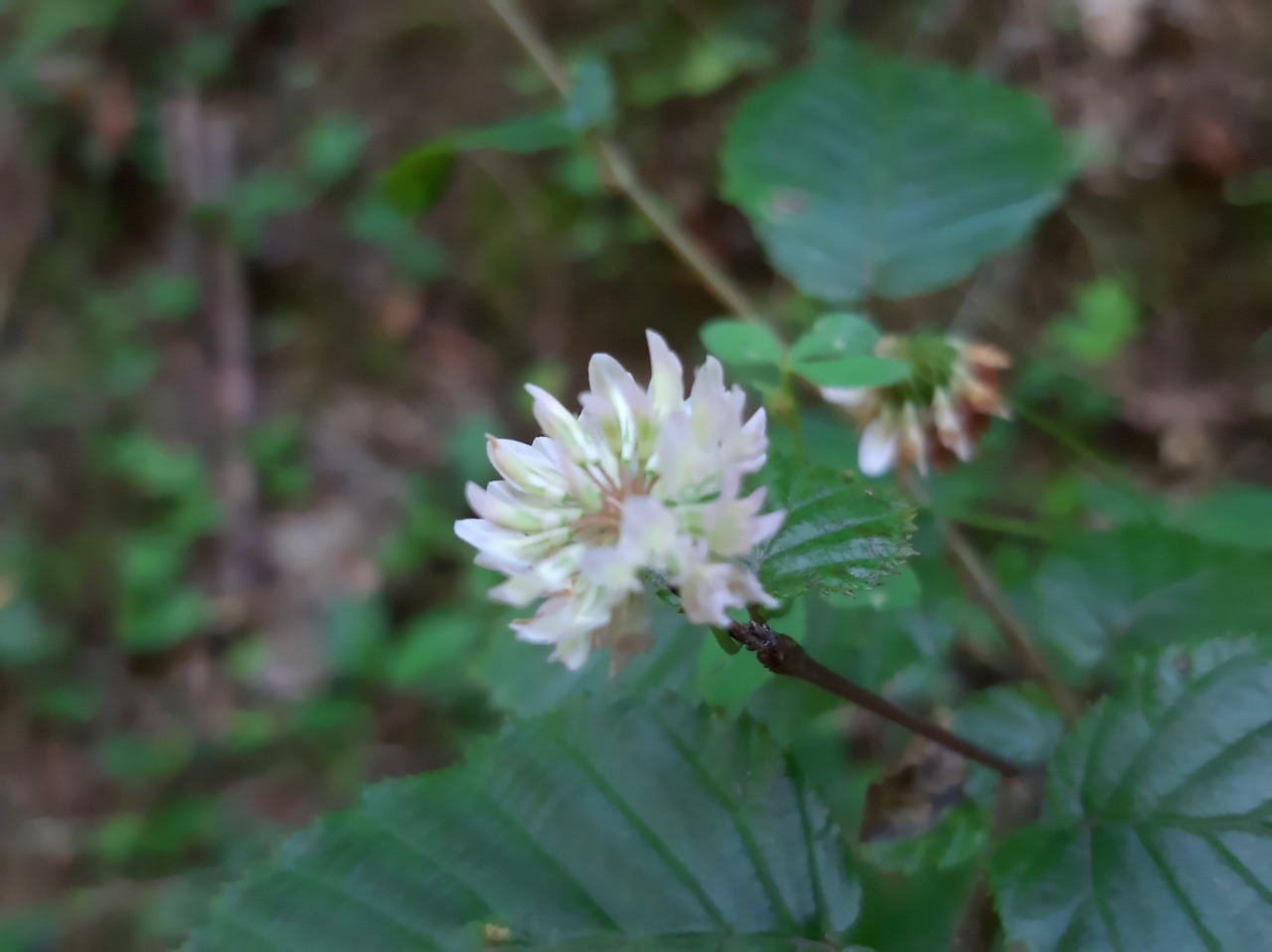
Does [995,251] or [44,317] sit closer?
[995,251]

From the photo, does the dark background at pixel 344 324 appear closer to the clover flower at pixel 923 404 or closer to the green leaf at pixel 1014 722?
the clover flower at pixel 923 404

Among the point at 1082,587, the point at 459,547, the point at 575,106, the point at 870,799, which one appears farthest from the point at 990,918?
the point at 459,547

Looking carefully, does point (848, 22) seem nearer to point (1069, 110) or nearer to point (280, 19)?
point (1069, 110)

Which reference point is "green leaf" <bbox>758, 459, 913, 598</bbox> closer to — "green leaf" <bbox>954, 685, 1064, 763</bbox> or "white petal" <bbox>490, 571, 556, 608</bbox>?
"white petal" <bbox>490, 571, 556, 608</bbox>

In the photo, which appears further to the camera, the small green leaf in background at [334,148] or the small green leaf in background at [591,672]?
the small green leaf in background at [334,148]

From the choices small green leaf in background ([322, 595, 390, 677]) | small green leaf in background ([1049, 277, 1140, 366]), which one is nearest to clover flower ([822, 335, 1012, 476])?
small green leaf in background ([1049, 277, 1140, 366])

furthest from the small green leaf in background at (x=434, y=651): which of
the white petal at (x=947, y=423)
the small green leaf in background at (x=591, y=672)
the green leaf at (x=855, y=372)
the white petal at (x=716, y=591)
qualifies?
the white petal at (x=716, y=591)

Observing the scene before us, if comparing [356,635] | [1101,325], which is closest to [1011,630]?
[1101,325]
